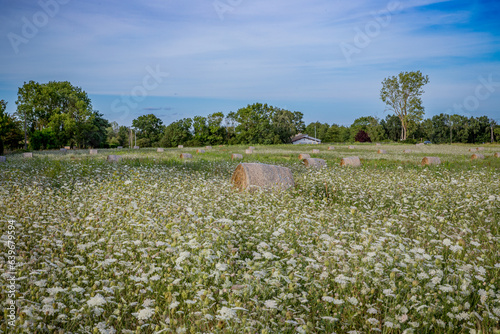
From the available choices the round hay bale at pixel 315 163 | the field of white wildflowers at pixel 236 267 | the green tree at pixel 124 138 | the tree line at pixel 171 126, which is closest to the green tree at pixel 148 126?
the tree line at pixel 171 126

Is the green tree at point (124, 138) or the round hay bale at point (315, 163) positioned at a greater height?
the green tree at point (124, 138)

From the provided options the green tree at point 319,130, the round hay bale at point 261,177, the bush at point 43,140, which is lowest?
the round hay bale at point 261,177

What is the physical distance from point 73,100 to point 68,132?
9.42m

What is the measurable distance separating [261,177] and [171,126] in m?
76.4

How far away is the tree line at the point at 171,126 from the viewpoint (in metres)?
64.5

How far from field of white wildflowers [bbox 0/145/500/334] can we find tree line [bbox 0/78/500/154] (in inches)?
1999

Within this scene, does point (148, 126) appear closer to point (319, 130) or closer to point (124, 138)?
point (124, 138)

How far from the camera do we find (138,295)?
386cm

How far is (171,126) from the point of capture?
8356 centimetres

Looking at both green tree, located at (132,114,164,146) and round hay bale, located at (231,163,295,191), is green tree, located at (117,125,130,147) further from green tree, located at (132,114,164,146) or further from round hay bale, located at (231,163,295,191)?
round hay bale, located at (231,163,295,191)

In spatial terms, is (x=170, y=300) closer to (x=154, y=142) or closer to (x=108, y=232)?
(x=108, y=232)

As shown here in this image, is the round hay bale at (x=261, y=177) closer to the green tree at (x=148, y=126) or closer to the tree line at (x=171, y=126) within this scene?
the tree line at (x=171, y=126)

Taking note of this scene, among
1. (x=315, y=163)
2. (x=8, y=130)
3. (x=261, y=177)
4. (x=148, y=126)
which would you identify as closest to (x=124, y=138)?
(x=148, y=126)

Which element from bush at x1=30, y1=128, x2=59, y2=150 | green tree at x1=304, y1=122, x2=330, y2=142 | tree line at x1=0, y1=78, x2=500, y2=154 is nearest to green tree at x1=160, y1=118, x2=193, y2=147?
tree line at x1=0, y1=78, x2=500, y2=154
